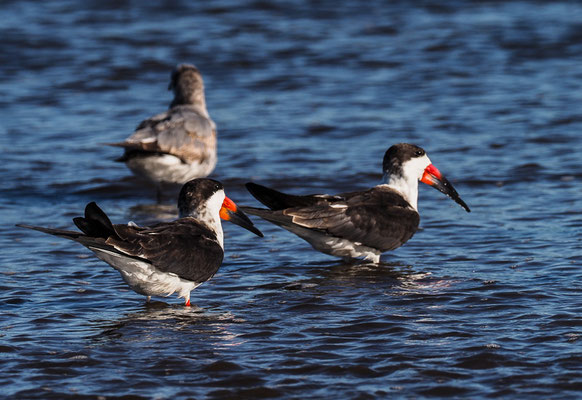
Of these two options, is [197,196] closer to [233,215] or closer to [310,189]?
[233,215]

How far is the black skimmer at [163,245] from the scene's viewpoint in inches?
272

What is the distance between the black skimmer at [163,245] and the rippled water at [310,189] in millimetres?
272

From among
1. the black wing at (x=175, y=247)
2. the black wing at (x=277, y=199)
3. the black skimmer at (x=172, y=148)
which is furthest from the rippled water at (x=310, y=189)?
the black wing at (x=277, y=199)

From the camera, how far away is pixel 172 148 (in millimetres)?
11492

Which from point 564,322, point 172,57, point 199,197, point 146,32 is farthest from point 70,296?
point 146,32

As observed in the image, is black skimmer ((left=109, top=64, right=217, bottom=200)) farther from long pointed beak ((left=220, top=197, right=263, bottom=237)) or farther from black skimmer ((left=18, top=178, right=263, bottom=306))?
black skimmer ((left=18, top=178, right=263, bottom=306))

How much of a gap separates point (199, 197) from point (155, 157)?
343 centimetres

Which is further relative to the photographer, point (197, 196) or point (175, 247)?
point (197, 196)

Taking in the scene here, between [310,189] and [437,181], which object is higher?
[437,181]

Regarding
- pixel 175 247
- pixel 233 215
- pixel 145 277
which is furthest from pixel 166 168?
pixel 145 277

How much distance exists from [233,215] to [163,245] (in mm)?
1306

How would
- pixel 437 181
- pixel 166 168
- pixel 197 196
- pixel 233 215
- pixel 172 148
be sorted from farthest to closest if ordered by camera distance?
1. pixel 166 168
2. pixel 172 148
3. pixel 437 181
4. pixel 233 215
5. pixel 197 196

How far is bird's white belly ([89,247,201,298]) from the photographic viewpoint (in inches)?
282

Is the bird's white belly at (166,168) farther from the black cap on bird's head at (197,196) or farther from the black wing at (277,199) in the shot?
the black cap on bird's head at (197,196)
